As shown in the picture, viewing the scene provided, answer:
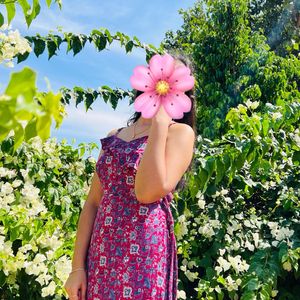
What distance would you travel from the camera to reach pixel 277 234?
9.39 ft

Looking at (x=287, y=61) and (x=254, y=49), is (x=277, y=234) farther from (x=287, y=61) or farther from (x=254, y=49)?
(x=254, y=49)

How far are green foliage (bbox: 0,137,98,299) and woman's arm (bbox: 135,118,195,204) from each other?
1214 mm

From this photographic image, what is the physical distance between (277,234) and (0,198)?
1.21 metres

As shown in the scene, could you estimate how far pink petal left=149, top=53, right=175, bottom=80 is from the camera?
32.9 inches

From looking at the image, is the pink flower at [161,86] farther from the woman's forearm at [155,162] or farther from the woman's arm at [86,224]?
the woman's arm at [86,224]

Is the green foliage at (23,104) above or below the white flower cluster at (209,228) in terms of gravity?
below

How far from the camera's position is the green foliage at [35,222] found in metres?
2.50

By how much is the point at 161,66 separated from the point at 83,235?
2.37 ft

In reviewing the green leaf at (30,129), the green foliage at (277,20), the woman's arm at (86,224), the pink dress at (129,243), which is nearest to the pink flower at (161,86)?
the green leaf at (30,129)

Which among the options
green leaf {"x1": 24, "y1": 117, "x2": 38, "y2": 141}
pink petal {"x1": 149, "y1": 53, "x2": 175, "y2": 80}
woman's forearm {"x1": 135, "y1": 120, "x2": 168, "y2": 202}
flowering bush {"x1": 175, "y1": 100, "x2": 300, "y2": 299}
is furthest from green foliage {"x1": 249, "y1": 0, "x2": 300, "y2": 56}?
green leaf {"x1": 24, "y1": 117, "x2": 38, "y2": 141}

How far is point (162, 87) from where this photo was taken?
2.58ft

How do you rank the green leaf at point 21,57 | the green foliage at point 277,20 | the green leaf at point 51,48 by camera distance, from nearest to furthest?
the green leaf at point 21,57
the green leaf at point 51,48
the green foliage at point 277,20

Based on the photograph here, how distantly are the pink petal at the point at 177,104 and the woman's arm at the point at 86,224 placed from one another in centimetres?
74

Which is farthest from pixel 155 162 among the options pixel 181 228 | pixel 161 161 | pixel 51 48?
pixel 51 48
